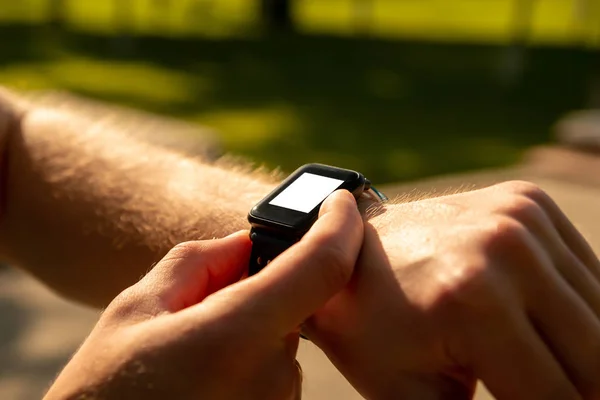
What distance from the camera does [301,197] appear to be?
124 cm

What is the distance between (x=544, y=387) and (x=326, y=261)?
301mm

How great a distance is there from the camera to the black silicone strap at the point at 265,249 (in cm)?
117

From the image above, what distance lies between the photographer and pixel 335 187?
1.26m

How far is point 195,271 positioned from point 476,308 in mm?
353

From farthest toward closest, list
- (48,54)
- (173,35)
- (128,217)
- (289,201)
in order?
1. (173,35)
2. (48,54)
3. (128,217)
4. (289,201)

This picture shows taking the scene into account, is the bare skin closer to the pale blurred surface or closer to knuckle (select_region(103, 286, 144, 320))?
knuckle (select_region(103, 286, 144, 320))

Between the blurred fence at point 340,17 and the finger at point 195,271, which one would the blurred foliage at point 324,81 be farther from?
the finger at point 195,271

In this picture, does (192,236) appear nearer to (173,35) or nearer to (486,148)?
(486,148)

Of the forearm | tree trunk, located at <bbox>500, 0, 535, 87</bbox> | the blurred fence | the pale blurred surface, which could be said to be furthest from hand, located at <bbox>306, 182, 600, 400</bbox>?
the blurred fence

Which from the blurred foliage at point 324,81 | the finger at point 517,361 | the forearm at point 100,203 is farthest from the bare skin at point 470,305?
the blurred foliage at point 324,81

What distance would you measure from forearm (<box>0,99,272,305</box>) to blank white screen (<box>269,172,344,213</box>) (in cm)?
35

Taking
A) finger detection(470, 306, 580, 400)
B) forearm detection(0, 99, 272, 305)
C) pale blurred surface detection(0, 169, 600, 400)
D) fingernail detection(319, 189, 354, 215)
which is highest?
fingernail detection(319, 189, 354, 215)

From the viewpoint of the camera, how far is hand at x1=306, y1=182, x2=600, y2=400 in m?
1.02

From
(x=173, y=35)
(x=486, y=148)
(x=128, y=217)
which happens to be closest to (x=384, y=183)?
(x=486, y=148)
